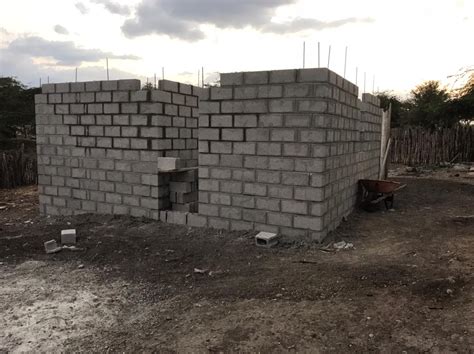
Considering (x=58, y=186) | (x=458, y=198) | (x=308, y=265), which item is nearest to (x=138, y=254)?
(x=308, y=265)

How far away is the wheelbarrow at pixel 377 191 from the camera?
7.33 meters

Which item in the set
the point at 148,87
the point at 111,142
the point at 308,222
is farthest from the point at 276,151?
the point at 111,142

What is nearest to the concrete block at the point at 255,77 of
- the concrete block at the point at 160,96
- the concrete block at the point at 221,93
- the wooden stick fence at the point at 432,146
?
the concrete block at the point at 221,93

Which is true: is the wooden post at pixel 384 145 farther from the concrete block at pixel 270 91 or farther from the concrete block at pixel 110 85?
the concrete block at pixel 110 85

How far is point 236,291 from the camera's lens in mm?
4105

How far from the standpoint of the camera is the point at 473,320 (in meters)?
3.19

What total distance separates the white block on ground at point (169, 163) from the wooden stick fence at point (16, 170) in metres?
8.02

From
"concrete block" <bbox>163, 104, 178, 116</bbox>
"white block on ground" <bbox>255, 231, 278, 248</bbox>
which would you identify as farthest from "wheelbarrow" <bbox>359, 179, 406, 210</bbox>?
"concrete block" <bbox>163, 104, 178, 116</bbox>

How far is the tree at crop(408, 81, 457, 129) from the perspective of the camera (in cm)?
1738

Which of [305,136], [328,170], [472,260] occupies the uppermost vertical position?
[305,136]

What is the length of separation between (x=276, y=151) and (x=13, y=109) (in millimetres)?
19829

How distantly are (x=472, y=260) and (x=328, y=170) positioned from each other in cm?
202

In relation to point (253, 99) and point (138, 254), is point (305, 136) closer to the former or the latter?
point (253, 99)

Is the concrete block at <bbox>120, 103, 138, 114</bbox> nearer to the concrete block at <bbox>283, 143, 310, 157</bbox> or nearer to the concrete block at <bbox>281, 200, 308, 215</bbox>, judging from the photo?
the concrete block at <bbox>283, 143, 310, 157</bbox>
